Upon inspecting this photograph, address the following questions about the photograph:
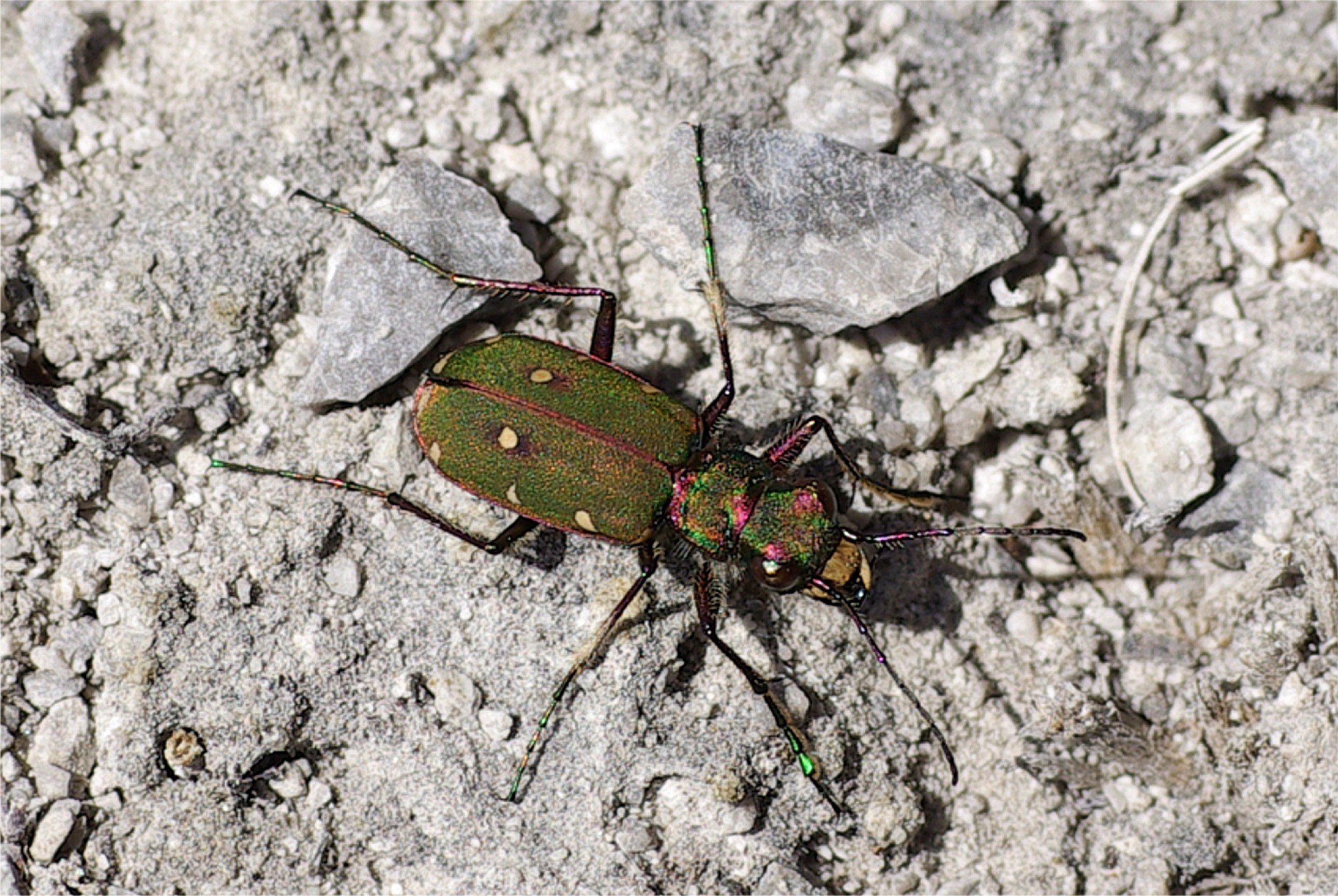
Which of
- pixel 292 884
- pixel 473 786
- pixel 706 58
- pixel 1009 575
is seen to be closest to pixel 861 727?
pixel 1009 575

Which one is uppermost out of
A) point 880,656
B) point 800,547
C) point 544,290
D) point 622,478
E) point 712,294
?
point 712,294

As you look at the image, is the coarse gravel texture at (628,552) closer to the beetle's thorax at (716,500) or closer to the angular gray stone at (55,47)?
the angular gray stone at (55,47)

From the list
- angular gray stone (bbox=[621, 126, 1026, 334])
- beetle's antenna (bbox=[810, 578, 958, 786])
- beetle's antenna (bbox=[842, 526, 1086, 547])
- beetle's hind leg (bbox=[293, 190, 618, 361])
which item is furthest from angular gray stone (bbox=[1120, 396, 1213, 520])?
beetle's hind leg (bbox=[293, 190, 618, 361])

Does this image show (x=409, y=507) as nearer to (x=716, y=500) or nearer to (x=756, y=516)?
(x=716, y=500)

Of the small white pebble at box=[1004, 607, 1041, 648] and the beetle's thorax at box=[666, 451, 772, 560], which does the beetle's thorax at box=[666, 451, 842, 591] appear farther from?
the small white pebble at box=[1004, 607, 1041, 648]

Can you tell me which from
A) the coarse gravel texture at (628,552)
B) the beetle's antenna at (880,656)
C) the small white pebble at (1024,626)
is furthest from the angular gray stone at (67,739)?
the small white pebble at (1024,626)

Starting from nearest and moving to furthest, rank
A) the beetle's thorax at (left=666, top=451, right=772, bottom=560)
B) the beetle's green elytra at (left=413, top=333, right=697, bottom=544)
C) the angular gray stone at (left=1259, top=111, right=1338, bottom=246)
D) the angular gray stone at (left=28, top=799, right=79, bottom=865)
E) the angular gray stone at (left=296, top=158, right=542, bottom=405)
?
the angular gray stone at (left=28, top=799, right=79, bottom=865), the beetle's green elytra at (left=413, top=333, right=697, bottom=544), the beetle's thorax at (left=666, top=451, right=772, bottom=560), the angular gray stone at (left=296, top=158, right=542, bottom=405), the angular gray stone at (left=1259, top=111, right=1338, bottom=246)

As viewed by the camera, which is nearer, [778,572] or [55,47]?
[778,572]

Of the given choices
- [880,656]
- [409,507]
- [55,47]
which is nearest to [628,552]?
[409,507]
